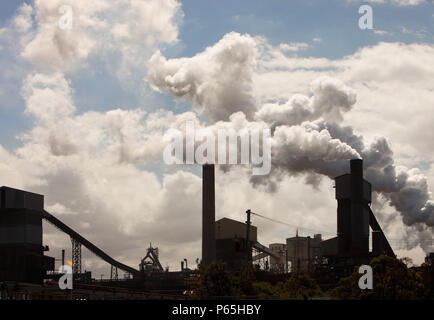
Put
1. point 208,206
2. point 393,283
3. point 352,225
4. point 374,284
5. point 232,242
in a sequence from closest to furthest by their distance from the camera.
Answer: point 393,283
point 374,284
point 208,206
point 352,225
point 232,242

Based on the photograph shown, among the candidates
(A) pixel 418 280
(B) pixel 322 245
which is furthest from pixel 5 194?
(A) pixel 418 280

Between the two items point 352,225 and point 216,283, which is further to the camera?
point 352,225

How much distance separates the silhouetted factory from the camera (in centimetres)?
11725

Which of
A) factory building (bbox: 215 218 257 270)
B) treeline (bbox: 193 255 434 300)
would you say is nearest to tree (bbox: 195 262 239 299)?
treeline (bbox: 193 255 434 300)

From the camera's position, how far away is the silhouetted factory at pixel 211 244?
117 m

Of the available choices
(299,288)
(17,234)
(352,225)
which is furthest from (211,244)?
(17,234)

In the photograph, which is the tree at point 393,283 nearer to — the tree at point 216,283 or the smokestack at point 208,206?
the tree at point 216,283

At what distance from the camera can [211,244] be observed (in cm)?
11688

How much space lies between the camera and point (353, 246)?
120 metres

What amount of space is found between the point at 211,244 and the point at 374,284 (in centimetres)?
5340

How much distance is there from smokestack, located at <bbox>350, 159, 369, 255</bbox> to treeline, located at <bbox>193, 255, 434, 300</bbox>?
31.8 m

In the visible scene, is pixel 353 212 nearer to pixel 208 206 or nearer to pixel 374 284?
pixel 208 206
